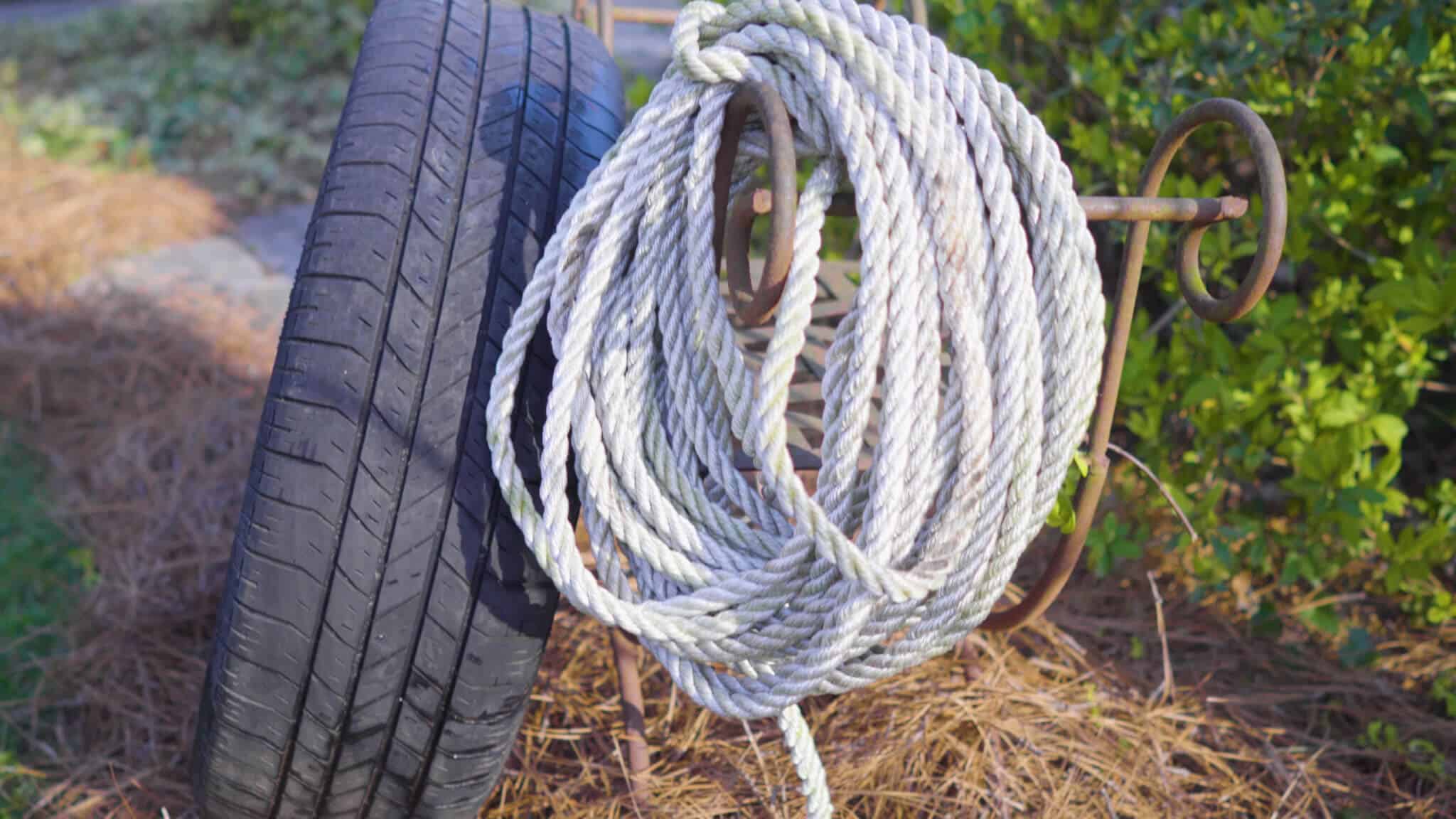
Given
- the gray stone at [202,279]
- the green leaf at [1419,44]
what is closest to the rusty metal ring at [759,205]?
the green leaf at [1419,44]

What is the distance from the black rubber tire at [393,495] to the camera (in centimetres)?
116

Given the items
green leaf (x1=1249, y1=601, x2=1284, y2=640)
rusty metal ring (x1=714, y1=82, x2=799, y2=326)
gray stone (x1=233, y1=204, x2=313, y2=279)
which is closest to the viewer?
rusty metal ring (x1=714, y1=82, x2=799, y2=326)

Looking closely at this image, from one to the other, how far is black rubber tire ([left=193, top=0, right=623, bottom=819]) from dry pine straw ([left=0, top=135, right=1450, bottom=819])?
372mm

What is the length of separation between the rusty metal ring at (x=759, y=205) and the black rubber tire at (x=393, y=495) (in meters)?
0.24

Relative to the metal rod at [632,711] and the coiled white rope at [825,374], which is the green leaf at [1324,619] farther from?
the metal rod at [632,711]

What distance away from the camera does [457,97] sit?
132cm

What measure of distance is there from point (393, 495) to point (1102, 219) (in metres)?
0.91

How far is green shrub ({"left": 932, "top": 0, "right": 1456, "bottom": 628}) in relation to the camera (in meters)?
1.85

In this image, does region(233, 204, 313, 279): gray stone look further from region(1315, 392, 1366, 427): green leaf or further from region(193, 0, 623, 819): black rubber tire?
region(1315, 392, 1366, 427): green leaf

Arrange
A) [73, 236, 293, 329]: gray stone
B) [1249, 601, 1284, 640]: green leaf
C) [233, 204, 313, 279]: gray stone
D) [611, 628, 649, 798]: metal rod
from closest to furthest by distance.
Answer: [611, 628, 649, 798]: metal rod < [1249, 601, 1284, 640]: green leaf < [73, 236, 293, 329]: gray stone < [233, 204, 313, 279]: gray stone

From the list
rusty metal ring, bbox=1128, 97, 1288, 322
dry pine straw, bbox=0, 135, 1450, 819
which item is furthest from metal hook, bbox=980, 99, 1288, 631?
dry pine straw, bbox=0, 135, 1450, 819

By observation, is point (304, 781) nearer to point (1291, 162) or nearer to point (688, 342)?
point (688, 342)

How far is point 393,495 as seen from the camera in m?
1.17

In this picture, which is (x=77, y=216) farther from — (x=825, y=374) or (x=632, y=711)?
(x=825, y=374)
